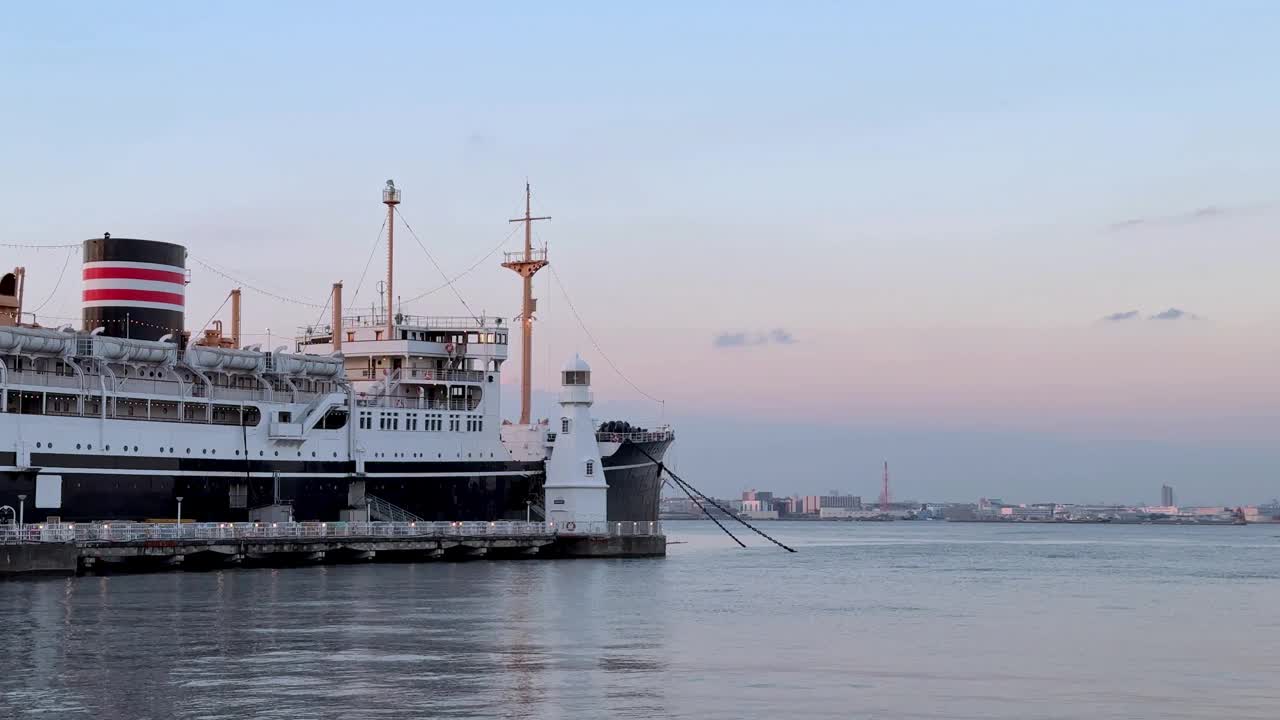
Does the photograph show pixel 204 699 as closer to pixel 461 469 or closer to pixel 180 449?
pixel 180 449

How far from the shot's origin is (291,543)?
208ft

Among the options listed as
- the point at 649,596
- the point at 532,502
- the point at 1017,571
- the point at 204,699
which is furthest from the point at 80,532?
the point at 1017,571

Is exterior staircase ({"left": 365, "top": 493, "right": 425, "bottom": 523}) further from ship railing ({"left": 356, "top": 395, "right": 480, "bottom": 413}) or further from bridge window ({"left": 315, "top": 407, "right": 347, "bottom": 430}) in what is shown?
ship railing ({"left": 356, "top": 395, "right": 480, "bottom": 413})

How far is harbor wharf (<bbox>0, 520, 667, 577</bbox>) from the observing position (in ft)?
179

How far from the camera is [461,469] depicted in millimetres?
77438

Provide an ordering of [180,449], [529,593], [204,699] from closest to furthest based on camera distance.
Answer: [204,699] < [529,593] < [180,449]

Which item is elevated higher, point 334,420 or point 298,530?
point 334,420

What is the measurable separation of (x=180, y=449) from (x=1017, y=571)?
39.8 meters

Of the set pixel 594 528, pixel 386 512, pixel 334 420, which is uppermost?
pixel 334 420

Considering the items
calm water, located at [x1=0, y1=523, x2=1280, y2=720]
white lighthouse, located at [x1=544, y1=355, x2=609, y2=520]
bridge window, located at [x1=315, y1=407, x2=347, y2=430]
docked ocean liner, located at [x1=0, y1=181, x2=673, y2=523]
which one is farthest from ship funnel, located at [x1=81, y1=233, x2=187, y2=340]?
white lighthouse, located at [x1=544, y1=355, x2=609, y2=520]

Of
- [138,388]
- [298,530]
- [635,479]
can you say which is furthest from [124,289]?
[635,479]

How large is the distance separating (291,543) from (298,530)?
1481 mm

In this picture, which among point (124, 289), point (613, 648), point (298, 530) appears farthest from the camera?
Result: point (124, 289)

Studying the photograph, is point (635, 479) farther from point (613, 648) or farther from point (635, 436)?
point (613, 648)
